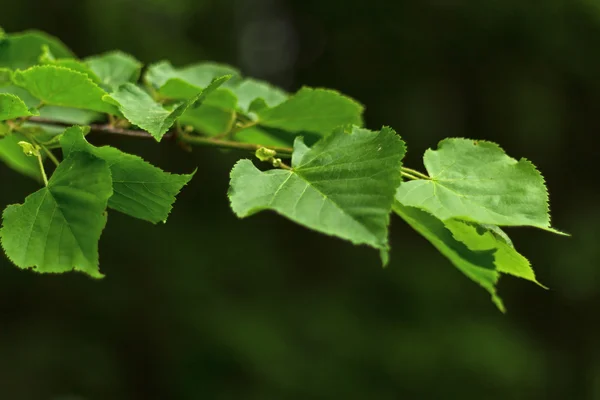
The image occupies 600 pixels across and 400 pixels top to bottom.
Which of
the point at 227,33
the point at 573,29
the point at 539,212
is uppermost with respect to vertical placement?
the point at 539,212

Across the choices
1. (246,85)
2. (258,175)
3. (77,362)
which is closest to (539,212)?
(258,175)

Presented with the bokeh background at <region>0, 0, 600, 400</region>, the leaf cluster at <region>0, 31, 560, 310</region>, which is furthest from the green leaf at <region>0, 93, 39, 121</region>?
the bokeh background at <region>0, 0, 600, 400</region>

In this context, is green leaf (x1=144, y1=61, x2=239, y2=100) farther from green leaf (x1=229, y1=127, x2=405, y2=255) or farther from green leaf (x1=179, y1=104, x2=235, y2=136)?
green leaf (x1=229, y1=127, x2=405, y2=255)

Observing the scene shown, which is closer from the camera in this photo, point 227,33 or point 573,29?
point 573,29

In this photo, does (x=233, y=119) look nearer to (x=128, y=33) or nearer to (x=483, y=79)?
(x=128, y=33)

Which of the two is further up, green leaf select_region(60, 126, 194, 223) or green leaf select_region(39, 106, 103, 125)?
green leaf select_region(60, 126, 194, 223)

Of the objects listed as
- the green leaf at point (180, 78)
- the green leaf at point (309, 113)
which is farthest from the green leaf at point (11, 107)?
the green leaf at point (309, 113)

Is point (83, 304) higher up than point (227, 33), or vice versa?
point (227, 33)
